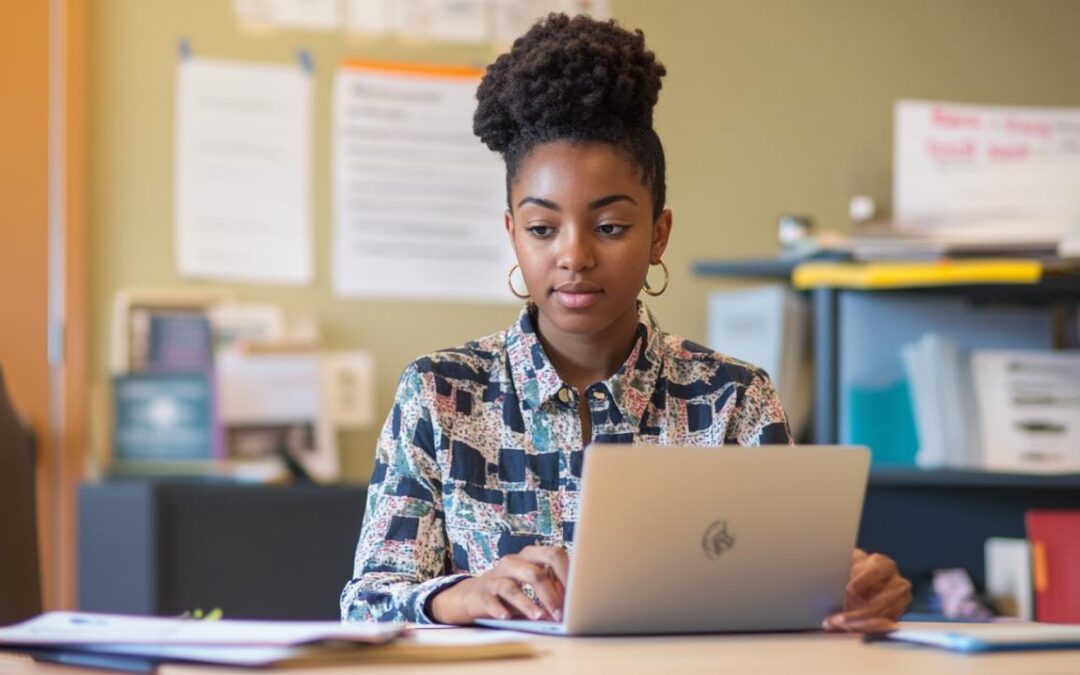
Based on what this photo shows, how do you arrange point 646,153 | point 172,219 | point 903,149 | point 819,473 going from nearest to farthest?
point 819,473, point 646,153, point 172,219, point 903,149

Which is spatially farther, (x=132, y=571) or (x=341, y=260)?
(x=341, y=260)

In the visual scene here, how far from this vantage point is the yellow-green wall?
290cm

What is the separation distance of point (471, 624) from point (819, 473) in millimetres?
325

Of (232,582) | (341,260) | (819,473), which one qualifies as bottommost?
(232,582)

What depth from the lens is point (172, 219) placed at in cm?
280

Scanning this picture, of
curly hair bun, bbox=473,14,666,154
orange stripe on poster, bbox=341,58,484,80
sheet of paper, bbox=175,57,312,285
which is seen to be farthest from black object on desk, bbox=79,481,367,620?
curly hair bun, bbox=473,14,666,154

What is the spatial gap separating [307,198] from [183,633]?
1906mm

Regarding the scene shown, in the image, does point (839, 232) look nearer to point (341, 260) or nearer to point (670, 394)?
point (341, 260)

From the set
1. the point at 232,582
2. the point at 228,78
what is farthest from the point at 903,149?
the point at 232,582

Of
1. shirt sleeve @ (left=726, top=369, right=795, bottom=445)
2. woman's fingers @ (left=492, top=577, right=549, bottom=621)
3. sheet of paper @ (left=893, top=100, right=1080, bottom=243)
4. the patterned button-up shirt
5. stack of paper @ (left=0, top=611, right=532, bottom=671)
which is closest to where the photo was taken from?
stack of paper @ (left=0, top=611, right=532, bottom=671)

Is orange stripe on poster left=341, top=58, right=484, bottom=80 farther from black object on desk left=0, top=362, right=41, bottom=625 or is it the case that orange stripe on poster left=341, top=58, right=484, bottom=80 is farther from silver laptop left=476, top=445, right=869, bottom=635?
silver laptop left=476, top=445, right=869, bottom=635

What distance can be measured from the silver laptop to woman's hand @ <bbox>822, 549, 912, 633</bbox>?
0.09 feet

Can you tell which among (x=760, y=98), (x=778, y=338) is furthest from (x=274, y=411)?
(x=760, y=98)

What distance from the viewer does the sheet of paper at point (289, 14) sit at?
2.83 meters
